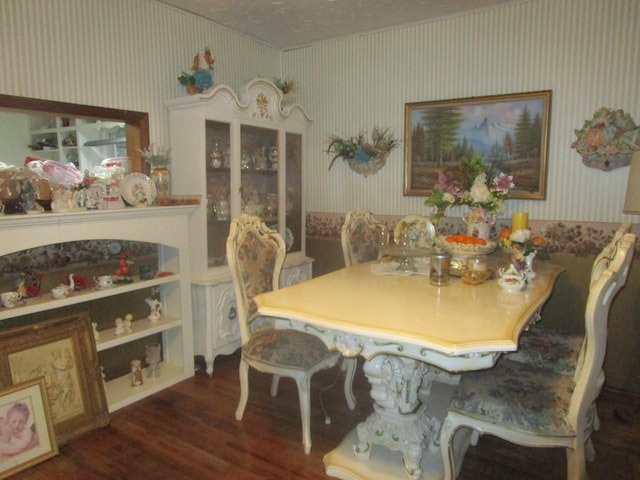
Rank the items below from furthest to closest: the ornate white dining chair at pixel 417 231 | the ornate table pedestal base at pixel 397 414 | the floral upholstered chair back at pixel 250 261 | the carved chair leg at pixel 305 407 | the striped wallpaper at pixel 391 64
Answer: the ornate white dining chair at pixel 417 231 < the striped wallpaper at pixel 391 64 < the floral upholstered chair back at pixel 250 261 < the carved chair leg at pixel 305 407 < the ornate table pedestal base at pixel 397 414

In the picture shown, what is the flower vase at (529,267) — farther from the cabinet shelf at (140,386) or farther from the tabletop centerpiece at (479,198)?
the cabinet shelf at (140,386)

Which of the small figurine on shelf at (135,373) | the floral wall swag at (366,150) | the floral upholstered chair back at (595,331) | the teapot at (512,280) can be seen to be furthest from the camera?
the floral wall swag at (366,150)

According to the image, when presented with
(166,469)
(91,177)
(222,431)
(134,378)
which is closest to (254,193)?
(91,177)

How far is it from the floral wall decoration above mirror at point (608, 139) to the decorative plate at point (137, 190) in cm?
275

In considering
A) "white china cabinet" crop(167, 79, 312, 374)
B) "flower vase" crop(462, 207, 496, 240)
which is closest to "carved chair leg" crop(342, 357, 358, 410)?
"white china cabinet" crop(167, 79, 312, 374)

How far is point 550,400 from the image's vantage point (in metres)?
1.66

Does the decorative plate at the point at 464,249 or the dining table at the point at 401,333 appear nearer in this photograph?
the dining table at the point at 401,333

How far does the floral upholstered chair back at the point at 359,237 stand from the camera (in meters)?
2.99

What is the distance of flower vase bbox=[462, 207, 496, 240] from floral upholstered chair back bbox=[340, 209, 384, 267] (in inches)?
25.2

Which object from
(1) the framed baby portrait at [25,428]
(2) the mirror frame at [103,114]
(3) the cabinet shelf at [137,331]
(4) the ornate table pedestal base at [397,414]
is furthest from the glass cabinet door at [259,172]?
(4) the ornate table pedestal base at [397,414]

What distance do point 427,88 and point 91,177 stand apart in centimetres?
249

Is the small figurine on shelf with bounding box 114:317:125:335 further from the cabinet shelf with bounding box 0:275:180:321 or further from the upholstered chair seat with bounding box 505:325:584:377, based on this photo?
the upholstered chair seat with bounding box 505:325:584:377

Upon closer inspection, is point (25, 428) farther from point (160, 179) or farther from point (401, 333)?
point (401, 333)

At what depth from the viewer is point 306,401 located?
7.14 ft
